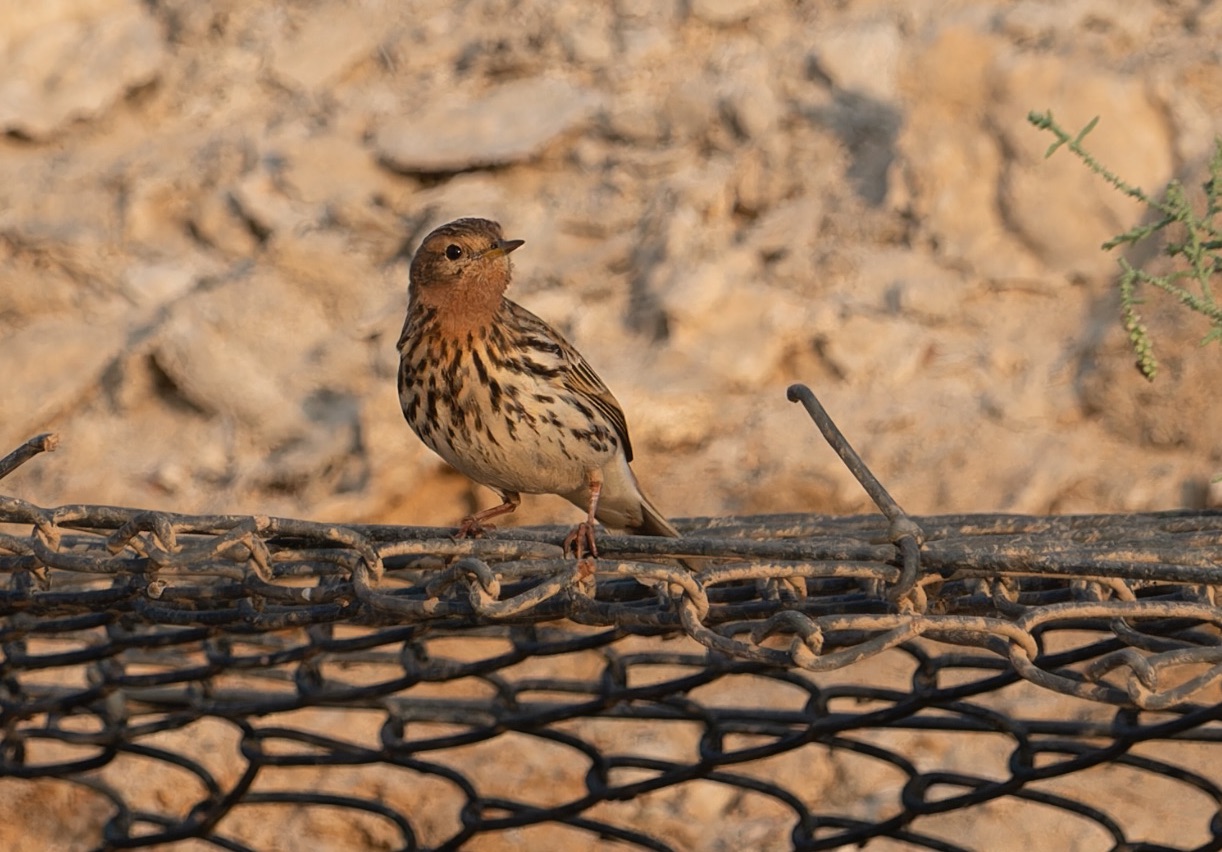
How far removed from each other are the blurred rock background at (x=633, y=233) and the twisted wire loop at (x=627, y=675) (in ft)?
2.16

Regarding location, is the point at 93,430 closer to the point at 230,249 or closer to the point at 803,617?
the point at 230,249

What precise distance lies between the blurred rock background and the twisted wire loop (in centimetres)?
66

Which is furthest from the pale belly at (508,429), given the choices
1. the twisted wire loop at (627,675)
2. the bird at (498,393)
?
the twisted wire loop at (627,675)

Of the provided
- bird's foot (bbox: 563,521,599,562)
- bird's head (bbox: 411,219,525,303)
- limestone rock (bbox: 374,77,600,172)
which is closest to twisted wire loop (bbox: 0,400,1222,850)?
bird's foot (bbox: 563,521,599,562)

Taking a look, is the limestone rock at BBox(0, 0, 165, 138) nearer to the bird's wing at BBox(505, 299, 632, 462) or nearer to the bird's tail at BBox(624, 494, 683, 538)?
the bird's wing at BBox(505, 299, 632, 462)

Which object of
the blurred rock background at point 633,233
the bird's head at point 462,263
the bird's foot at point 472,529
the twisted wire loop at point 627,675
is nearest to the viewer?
the twisted wire loop at point 627,675

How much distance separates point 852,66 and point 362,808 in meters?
3.00

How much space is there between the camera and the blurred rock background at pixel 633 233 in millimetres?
5172

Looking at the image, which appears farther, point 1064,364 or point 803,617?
point 1064,364

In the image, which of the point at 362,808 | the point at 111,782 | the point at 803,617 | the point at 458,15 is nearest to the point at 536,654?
the point at 362,808

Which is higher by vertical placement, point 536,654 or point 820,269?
point 820,269

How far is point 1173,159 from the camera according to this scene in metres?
5.14

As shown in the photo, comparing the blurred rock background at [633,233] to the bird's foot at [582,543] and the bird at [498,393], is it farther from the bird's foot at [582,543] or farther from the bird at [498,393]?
the bird's foot at [582,543]

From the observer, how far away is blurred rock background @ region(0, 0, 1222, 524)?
5172 mm
